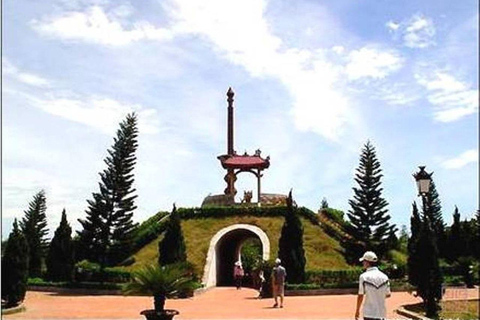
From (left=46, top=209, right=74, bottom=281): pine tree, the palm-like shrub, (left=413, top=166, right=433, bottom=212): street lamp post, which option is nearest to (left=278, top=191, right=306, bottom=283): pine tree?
(left=46, top=209, right=74, bottom=281): pine tree

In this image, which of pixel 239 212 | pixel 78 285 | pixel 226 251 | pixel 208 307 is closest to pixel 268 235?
pixel 239 212

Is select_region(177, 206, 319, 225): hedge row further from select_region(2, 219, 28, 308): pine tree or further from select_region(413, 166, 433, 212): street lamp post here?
select_region(413, 166, 433, 212): street lamp post

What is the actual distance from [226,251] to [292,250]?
28.8 feet

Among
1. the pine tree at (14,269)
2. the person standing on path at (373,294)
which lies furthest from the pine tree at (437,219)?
the person standing on path at (373,294)

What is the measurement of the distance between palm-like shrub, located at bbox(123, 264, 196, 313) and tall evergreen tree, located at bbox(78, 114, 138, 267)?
1691cm

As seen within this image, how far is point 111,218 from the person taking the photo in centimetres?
2797

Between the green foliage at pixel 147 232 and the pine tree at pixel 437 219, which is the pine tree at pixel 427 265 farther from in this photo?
the green foliage at pixel 147 232

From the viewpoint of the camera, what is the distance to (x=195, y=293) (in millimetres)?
20219

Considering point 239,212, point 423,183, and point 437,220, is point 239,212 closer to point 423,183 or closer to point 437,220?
point 437,220

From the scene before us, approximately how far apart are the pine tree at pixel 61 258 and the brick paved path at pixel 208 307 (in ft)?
11.9

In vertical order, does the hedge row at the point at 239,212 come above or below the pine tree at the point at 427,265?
above

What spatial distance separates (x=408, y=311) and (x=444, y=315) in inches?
39.5

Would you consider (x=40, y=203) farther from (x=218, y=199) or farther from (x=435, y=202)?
(x=435, y=202)

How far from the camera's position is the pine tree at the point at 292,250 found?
21.5m
